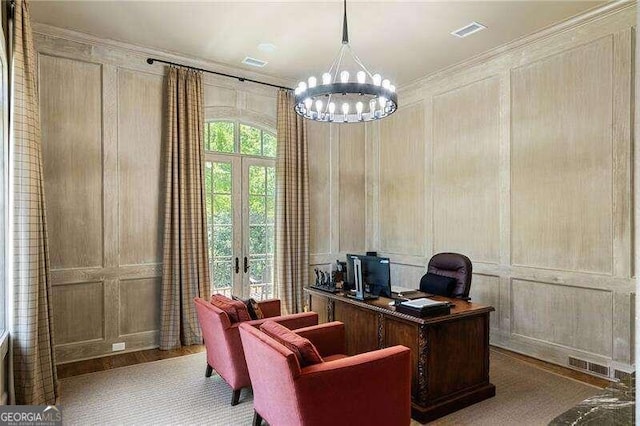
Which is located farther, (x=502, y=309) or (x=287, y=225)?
(x=287, y=225)

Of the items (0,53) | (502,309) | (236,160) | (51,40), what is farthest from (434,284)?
(51,40)

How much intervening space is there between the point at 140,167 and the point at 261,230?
1.81 metres

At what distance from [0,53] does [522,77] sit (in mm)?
4960

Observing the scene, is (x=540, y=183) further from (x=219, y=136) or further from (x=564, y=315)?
(x=219, y=136)

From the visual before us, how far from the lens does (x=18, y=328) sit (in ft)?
9.96

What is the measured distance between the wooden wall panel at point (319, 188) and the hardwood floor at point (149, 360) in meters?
2.33

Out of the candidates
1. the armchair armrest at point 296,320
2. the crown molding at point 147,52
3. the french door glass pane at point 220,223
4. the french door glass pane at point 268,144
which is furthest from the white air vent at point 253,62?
the armchair armrest at point 296,320

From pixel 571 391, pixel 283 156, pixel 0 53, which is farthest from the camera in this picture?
pixel 283 156

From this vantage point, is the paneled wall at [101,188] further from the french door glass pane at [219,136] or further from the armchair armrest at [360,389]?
the armchair armrest at [360,389]

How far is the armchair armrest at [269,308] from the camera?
13.8ft

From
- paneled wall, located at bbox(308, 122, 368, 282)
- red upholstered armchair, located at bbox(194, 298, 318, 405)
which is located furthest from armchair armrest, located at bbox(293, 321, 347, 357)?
paneled wall, located at bbox(308, 122, 368, 282)

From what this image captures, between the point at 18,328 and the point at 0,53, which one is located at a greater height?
the point at 0,53

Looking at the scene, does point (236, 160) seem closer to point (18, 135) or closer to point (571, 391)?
point (18, 135)

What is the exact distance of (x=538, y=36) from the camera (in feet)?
14.4
